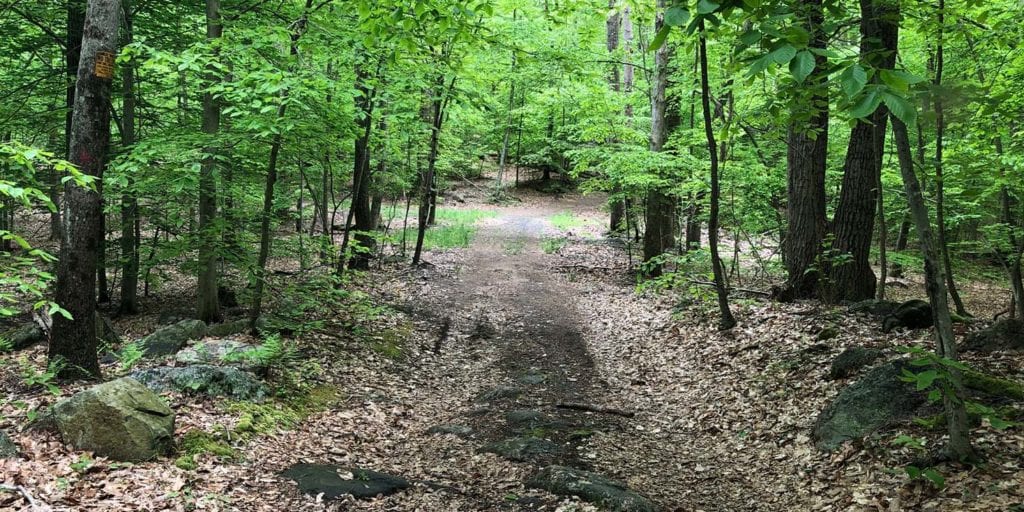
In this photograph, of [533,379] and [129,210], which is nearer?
[533,379]

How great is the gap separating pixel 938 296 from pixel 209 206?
905 cm

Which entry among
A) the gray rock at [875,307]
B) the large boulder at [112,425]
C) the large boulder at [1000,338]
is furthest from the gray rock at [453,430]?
the gray rock at [875,307]

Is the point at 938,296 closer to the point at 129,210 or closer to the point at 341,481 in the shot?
the point at 341,481

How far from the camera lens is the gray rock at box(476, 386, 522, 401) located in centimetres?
749

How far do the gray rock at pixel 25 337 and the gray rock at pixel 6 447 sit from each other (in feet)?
11.6

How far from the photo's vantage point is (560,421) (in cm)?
653

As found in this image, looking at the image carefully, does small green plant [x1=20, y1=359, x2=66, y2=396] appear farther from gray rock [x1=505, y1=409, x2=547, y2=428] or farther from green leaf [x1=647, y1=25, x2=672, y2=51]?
green leaf [x1=647, y1=25, x2=672, y2=51]

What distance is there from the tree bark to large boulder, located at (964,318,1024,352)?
1052 cm

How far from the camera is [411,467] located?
5.53 meters

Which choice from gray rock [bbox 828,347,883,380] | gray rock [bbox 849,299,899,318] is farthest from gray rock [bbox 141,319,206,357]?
gray rock [bbox 849,299,899,318]

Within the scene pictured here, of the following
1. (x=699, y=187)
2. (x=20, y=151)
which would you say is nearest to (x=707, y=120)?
(x=699, y=187)

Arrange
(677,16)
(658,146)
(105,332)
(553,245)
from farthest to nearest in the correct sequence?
(553,245), (658,146), (105,332), (677,16)

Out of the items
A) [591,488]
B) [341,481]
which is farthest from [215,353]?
[591,488]

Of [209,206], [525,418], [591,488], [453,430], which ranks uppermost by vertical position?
[209,206]
